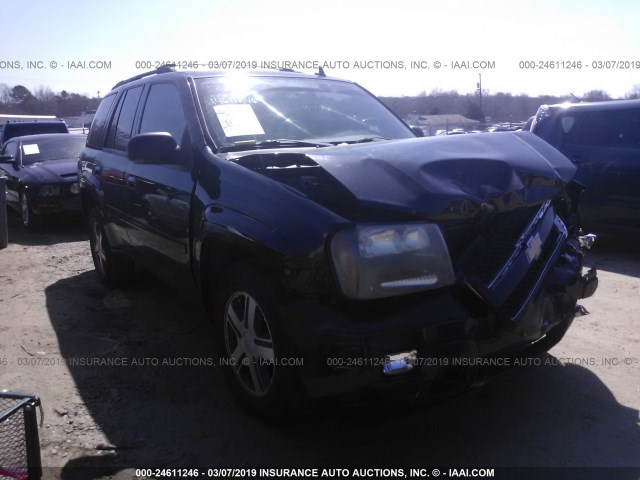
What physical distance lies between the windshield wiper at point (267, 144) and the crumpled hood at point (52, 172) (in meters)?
6.21

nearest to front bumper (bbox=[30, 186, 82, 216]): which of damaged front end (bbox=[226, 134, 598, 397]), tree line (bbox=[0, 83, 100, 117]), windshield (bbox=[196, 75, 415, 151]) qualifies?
windshield (bbox=[196, 75, 415, 151])

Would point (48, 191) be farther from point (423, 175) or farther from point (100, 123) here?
point (423, 175)

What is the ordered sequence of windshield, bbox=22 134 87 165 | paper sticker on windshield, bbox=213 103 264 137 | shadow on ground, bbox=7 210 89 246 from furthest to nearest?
windshield, bbox=22 134 87 165 < shadow on ground, bbox=7 210 89 246 < paper sticker on windshield, bbox=213 103 264 137

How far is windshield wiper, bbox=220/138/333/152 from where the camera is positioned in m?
3.38

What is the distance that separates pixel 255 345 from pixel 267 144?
1211mm

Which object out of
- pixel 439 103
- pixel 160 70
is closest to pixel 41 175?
pixel 160 70

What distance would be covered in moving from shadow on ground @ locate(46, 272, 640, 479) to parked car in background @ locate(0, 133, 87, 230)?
17.7 ft

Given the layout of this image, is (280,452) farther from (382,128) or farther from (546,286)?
(382,128)

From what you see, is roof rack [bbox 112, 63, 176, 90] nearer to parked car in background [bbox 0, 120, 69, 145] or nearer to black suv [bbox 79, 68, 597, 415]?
black suv [bbox 79, 68, 597, 415]

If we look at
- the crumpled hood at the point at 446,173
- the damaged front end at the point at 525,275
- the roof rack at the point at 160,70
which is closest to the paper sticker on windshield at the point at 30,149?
the roof rack at the point at 160,70

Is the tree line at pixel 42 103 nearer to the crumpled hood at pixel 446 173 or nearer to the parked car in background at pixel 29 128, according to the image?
the parked car in background at pixel 29 128

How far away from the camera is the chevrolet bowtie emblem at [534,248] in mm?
2740

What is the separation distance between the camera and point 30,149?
9859 mm

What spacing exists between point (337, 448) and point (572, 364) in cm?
174
